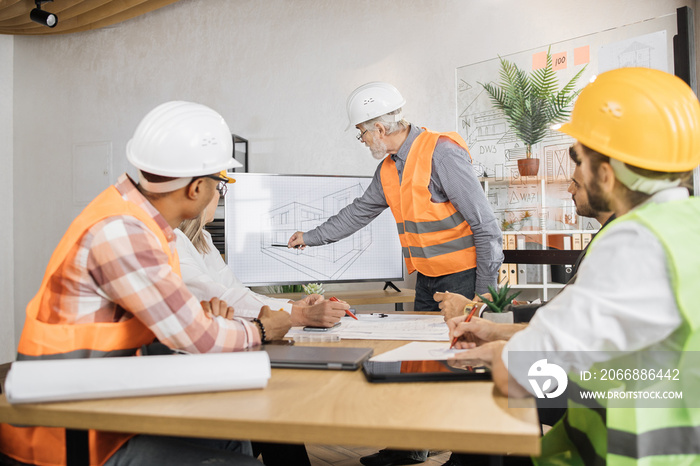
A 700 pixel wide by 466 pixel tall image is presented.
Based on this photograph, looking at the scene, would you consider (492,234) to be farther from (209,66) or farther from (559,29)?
(209,66)

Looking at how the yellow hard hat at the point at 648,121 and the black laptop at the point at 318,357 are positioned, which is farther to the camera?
the black laptop at the point at 318,357

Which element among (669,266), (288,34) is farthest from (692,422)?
A: (288,34)

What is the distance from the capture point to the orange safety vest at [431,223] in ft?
9.24

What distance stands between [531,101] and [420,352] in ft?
7.99

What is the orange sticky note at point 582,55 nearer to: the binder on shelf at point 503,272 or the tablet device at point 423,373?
the binder on shelf at point 503,272

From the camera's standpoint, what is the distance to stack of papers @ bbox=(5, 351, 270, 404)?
97 cm

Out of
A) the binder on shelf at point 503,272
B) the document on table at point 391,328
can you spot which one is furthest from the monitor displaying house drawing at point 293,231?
the document on table at point 391,328

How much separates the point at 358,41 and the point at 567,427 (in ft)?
12.9

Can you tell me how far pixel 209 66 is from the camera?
5172mm

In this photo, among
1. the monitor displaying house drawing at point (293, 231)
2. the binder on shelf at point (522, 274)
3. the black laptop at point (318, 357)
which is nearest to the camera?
the black laptop at point (318, 357)

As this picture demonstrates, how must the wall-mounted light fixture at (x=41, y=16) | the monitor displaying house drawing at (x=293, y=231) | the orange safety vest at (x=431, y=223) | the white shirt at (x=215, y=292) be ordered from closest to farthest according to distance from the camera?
the white shirt at (x=215, y=292)
the orange safety vest at (x=431, y=223)
the monitor displaying house drawing at (x=293, y=231)
the wall-mounted light fixture at (x=41, y=16)

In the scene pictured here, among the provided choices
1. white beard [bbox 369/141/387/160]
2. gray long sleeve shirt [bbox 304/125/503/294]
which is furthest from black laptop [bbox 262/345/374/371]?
white beard [bbox 369/141/387/160]

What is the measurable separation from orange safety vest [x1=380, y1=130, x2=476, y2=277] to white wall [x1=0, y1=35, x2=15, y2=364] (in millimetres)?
4885

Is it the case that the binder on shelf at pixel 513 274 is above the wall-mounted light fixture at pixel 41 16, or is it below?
below
